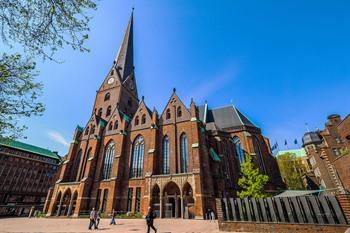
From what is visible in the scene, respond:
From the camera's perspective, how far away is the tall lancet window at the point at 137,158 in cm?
2627

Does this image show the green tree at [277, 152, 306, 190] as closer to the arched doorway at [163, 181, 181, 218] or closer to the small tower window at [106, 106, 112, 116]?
the arched doorway at [163, 181, 181, 218]

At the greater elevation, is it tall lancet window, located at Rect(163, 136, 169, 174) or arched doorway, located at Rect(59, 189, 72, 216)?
tall lancet window, located at Rect(163, 136, 169, 174)

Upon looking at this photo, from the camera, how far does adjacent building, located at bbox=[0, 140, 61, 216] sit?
4419 cm

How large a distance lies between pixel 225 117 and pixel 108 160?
77.2 ft

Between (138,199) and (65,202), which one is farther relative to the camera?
(65,202)

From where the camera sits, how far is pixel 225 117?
122 feet

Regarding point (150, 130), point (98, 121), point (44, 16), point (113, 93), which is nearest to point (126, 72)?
point (113, 93)

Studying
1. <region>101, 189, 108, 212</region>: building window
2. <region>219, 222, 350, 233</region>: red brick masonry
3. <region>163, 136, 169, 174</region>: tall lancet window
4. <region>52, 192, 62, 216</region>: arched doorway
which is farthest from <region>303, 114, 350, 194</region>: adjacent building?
<region>52, 192, 62, 216</region>: arched doorway

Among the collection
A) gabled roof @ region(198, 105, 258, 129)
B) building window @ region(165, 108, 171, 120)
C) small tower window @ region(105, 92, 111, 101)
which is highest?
small tower window @ region(105, 92, 111, 101)

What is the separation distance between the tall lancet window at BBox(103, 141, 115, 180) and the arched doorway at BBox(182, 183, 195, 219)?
1264 centimetres

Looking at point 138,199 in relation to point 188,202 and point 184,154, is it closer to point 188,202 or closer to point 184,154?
point 188,202

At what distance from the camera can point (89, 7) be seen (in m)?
4.96

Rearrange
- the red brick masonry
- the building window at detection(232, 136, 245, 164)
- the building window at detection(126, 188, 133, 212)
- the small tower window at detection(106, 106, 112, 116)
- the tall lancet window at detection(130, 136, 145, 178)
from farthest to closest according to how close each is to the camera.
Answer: the small tower window at detection(106, 106, 112, 116) < the building window at detection(232, 136, 245, 164) < the tall lancet window at detection(130, 136, 145, 178) < the building window at detection(126, 188, 133, 212) < the red brick masonry

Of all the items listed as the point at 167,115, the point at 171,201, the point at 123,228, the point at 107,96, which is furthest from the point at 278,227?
the point at 107,96
